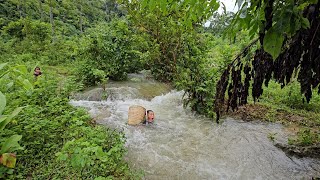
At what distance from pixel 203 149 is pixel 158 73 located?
6854 mm

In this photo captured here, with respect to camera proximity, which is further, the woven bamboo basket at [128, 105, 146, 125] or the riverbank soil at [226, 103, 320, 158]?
the woven bamboo basket at [128, 105, 146, 125]

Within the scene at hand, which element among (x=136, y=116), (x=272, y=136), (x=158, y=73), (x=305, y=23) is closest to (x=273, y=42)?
(x=305, y=23)

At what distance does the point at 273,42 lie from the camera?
91 cm

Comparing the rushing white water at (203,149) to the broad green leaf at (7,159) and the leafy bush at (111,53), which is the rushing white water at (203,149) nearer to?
the broad green leaf at (7,159)

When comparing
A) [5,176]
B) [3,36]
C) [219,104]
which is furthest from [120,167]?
[3,36]

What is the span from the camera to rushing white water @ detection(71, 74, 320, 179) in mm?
4531

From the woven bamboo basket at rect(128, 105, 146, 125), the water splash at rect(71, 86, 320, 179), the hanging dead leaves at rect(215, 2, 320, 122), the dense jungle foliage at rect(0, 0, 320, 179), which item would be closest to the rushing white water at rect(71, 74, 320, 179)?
the water splash at rect(71, 86, 320, 179)

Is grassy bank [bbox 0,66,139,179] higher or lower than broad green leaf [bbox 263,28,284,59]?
lower

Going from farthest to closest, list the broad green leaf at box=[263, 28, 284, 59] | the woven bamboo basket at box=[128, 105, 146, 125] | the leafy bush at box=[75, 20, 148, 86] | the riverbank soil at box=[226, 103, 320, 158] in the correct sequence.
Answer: the leafy bush at box=[75, 20, 148, 86]
the woven bamboo basket at box=[128, 105, 146, 125]
the riverbank soil at box=[226, 103, 320, 158]
the broad green leaf at box=[263, 28, 284, 59]

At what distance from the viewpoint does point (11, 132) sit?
3.69 m

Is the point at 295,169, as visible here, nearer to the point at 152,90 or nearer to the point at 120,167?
the point at 120,167

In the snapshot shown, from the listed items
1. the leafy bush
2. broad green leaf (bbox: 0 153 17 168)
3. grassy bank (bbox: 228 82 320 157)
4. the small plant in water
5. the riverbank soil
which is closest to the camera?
broad green leaf (bbox: 0 153 17 168)

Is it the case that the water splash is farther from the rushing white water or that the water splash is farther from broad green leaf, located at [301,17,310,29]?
broad green leaf, located at [301,17,310,29]

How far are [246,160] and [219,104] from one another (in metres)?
3.26
